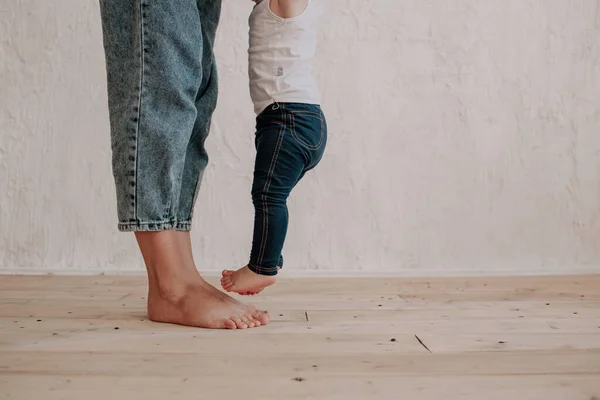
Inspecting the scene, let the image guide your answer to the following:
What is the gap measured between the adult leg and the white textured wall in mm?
820

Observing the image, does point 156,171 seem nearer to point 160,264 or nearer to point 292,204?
point 160,264

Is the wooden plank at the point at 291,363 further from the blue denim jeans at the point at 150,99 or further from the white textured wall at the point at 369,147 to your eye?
the white textured wall at the point at 369,147

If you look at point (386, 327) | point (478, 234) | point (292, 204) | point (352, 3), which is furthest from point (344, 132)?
point (386, 327)

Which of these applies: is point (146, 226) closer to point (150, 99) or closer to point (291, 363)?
point (150, 99)

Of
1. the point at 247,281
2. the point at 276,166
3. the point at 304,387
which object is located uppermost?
the point at 276,166

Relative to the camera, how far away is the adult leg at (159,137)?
1.01 m

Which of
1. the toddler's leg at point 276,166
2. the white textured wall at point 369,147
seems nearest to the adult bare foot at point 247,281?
the toddler's leg at point 276,166

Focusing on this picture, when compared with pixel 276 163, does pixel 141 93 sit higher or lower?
higher

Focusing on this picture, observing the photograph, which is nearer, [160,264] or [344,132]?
[160,264]

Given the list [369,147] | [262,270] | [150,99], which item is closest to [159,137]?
[150,99]

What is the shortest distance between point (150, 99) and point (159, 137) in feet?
0.21

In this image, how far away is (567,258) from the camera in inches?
76.7

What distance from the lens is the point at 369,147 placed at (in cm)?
191

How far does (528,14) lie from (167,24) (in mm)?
1357
